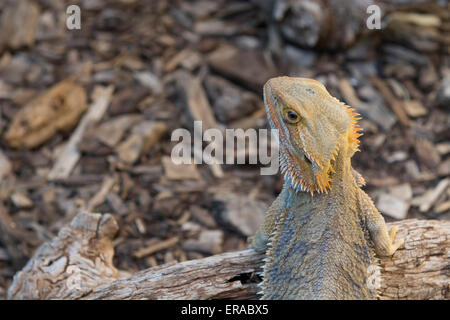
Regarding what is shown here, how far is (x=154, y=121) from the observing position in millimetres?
5172

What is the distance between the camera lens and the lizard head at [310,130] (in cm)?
254

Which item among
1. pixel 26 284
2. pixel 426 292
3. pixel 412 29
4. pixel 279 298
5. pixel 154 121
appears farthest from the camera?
pixel 412 29

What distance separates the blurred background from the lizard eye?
183 cm

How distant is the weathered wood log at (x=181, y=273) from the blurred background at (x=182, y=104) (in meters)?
0.77

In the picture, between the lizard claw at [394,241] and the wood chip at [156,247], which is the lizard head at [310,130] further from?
the wood chip at [156,247]

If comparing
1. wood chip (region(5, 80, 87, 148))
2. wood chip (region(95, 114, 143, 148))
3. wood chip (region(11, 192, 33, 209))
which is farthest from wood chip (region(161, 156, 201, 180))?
wood chip (region(11, 192, 33, 209))

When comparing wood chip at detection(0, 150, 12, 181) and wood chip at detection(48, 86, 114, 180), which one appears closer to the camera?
wood chip at detection(0, 150, 12, 181)

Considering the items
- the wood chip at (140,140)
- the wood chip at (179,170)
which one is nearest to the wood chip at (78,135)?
the wood chip at (140,140)

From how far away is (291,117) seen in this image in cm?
262

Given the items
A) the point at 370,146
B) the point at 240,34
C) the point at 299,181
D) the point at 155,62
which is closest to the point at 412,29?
the point at 370,146

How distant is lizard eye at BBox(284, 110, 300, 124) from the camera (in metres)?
2.59

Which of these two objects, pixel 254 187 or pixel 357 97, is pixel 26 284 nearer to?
pixel 254 187

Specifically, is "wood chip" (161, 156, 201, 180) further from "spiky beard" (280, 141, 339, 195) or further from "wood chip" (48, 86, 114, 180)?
"spiky beard" (280, 141, 339, 195)
